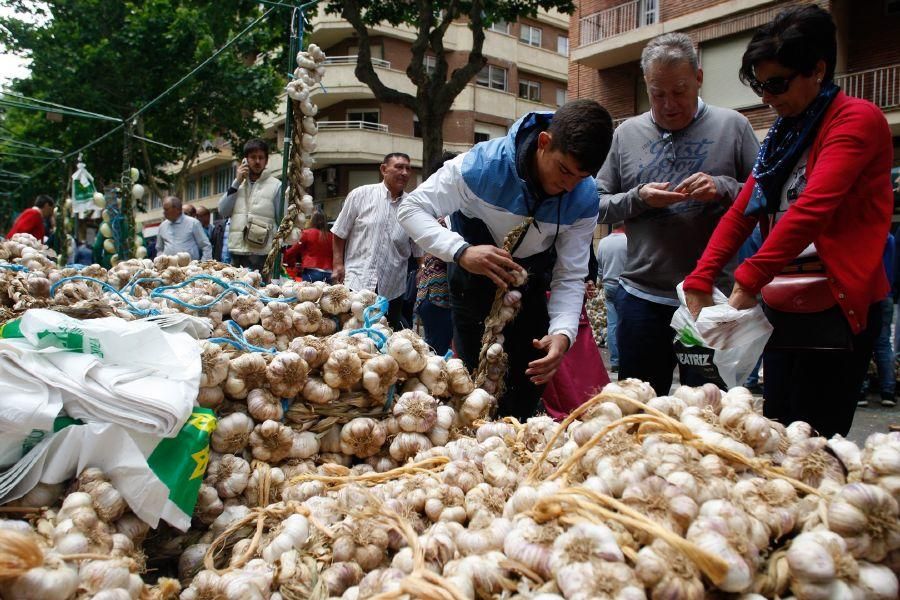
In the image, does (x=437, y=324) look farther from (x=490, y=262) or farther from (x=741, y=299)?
(x=741, y=299)

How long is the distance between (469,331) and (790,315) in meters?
1.18

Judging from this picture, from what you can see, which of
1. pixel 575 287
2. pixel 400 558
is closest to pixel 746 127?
pixel 575 287

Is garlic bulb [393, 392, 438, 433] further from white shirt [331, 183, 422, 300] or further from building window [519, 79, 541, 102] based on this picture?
building window [519, 79, 541, 102]

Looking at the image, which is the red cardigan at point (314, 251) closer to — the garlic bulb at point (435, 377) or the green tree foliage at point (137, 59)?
the garlic bulb at point (435, 377)

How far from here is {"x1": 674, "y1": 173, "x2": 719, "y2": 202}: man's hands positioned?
8.45 ft

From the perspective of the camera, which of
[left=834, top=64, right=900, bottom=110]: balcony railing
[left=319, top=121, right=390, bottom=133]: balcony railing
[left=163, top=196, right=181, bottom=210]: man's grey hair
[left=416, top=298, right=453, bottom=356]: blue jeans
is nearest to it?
[left=416, top=298, right=453, bottom=356]: blue jeans

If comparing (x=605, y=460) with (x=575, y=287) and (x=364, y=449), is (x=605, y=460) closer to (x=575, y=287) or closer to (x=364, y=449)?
(x=364, y=449)

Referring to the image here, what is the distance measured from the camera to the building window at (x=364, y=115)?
28094 mm

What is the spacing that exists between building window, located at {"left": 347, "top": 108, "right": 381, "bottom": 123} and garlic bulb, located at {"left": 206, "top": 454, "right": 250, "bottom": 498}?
89.9ft

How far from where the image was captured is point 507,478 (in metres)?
1.49

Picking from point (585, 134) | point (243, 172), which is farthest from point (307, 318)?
point (243, 172)

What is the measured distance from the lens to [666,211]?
2.85m

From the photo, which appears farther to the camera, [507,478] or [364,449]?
[364,449]

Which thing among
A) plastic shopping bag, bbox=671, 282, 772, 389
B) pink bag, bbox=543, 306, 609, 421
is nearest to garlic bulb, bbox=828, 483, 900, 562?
plastic shopping bag, bbox=671, 282, 772, 389
